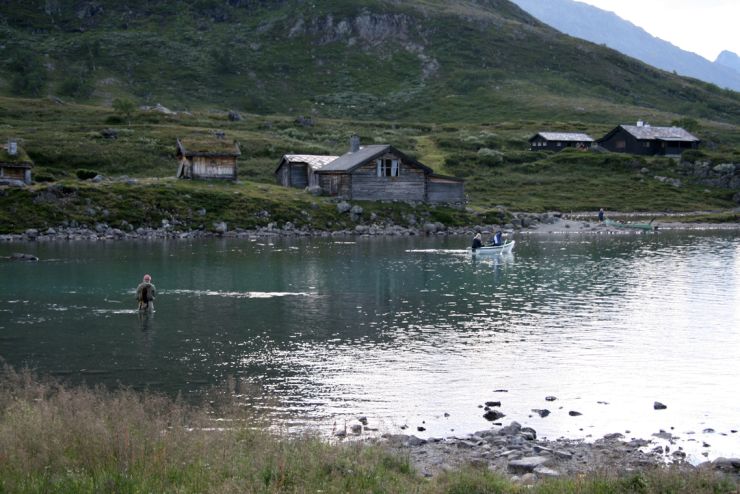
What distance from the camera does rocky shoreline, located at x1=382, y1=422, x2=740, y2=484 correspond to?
768 inches

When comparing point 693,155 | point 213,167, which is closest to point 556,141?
point 693,155

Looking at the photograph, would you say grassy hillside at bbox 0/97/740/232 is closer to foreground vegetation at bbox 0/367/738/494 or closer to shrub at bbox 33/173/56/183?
shrub at bbox 33/173/56/183

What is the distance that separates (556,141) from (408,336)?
123 metres

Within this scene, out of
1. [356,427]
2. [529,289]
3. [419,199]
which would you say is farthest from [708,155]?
[356,427]

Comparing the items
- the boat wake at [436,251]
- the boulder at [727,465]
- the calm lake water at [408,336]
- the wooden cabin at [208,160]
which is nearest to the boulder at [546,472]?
the boulder at [727,465]

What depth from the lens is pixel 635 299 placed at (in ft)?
162

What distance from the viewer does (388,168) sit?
10112 cm

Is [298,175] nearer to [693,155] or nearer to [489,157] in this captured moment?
[489,157]

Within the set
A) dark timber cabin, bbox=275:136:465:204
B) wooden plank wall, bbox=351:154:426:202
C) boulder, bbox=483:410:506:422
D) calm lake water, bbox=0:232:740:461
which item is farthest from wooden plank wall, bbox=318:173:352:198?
boulder, bbox=483:410:506:422

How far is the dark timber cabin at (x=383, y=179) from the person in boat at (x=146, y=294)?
5715 centimetres

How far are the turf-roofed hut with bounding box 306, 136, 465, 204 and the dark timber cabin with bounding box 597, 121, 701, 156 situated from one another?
58235 millimetres

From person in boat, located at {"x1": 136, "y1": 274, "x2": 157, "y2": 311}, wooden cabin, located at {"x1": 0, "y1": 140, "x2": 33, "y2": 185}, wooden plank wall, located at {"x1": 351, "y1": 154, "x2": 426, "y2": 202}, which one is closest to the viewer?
person in boat, located at {"x1": 136, "y1": 274, "x2": 157, "y2": 311}

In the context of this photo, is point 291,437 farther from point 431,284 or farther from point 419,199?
point 419,199

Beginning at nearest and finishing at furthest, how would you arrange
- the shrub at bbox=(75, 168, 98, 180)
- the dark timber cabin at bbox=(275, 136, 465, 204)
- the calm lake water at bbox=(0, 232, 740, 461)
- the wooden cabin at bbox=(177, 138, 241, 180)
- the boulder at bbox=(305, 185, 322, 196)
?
the calm lake water at bbox=(0, 232, 740, 461)
the shrub at bbox=(75, 168, 98, 180)
the dark timber cabin at bbox=(275, 136, 465, 204)
the wooden cabin at bbox=(177, 138, 241, 180)
the boulder at bbox=(305, 185, 322, 196)
